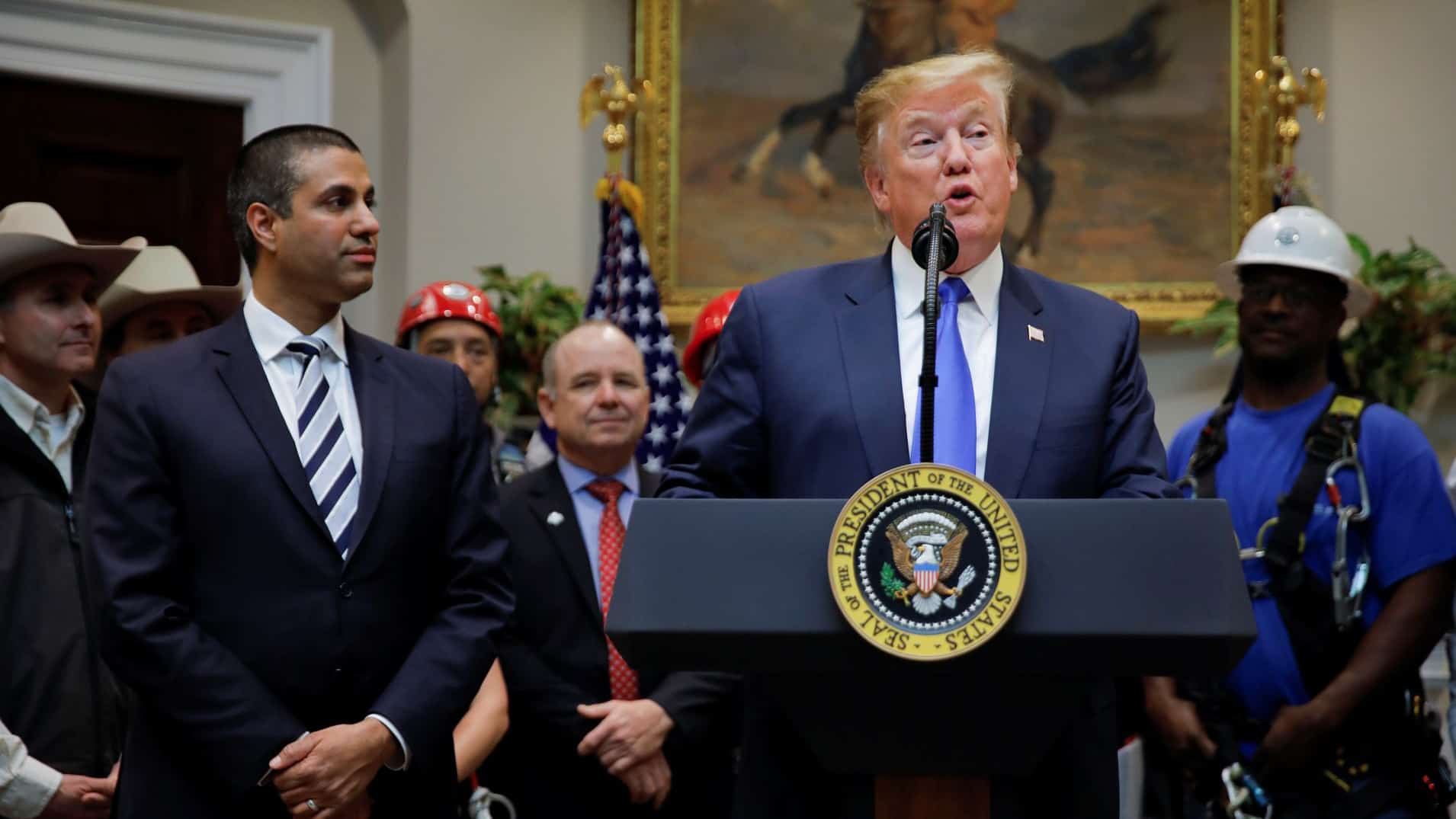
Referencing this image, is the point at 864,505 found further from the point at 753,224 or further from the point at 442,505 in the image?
the point at 753,224

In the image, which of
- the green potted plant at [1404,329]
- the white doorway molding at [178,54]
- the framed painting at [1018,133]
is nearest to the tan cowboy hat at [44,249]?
the white doorway molding at [178,54]

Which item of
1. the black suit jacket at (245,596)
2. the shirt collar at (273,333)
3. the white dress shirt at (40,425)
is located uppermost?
the shirt collar at (273,333)

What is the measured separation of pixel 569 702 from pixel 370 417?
111cm

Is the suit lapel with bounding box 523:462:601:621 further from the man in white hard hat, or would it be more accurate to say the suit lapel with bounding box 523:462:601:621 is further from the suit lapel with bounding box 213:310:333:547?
the man in white hard hat

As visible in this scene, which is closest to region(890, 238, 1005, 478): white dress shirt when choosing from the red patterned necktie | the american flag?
the red patterned necktie

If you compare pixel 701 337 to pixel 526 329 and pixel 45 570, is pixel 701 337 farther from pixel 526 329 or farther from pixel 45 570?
pixel 45 570

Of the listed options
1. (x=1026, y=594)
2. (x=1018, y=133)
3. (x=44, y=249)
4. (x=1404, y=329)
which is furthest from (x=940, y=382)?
(x=1018, y=133)

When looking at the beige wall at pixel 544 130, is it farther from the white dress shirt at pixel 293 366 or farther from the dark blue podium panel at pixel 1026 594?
the dark blue podium panel at pixel 1026 594

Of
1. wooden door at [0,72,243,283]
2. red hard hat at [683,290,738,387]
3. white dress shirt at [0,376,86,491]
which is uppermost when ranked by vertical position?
wooden door at [0,72,243,283]

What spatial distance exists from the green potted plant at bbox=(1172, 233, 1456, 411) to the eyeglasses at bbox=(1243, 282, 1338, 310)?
1.97 metres

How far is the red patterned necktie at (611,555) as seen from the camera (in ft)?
13.1

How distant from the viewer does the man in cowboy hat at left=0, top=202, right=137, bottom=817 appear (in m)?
3.51

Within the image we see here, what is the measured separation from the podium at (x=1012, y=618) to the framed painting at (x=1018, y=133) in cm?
554

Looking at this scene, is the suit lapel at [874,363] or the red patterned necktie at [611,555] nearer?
the suit lapel at [874,363]
